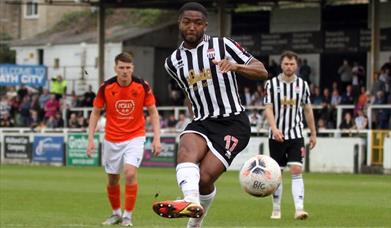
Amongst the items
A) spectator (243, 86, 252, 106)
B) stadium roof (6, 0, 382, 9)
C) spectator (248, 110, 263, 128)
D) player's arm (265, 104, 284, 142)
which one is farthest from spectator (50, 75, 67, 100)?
player's arm (265, 104, 284, 142)

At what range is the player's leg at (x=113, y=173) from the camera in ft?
52.1

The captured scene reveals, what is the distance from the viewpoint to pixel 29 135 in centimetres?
4238

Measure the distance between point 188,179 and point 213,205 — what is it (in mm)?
9228

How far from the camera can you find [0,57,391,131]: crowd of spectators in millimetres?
36125

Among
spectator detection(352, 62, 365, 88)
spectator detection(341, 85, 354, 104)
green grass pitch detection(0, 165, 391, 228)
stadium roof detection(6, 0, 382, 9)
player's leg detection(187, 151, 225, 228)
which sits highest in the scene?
stadium roof detection(6, 0, 382, 9)

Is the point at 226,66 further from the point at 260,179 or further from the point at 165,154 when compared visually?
the point at 165,154

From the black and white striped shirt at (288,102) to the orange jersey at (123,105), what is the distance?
87.4 inches

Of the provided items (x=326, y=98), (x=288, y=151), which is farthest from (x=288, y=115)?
(x=326, y=98)

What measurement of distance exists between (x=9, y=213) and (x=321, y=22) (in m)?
30.7

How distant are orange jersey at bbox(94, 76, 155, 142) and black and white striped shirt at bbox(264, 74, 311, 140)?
2.22 metres

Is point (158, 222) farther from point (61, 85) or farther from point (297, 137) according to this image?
point (61, 85)

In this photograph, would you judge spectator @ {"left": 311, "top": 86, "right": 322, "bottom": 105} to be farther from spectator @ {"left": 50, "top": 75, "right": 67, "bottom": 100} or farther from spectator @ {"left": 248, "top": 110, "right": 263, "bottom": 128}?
spectator @ {"left": 50, "top": 75, "right": 67, "bottom": 100}

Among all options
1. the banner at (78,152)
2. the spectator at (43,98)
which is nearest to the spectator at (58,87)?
the spectator at (43,98)

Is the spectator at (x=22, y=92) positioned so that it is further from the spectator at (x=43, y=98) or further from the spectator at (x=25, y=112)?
the spectator at (x=25, y=112)
